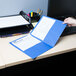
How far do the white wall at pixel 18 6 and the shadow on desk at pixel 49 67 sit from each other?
67 centimetres

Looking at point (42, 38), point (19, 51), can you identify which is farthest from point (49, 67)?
point (19, 51)

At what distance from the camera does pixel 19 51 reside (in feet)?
3.63

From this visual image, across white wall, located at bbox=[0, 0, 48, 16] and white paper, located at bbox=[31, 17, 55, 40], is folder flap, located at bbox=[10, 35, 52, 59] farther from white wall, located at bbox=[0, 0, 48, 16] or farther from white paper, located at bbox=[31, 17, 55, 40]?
white wall, located at bbox=[0, 0, 48, 16]

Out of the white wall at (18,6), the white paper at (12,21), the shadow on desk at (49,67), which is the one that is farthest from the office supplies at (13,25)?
the shadow on desk at (49,67)

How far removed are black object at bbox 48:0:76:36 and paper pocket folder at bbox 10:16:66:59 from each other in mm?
158

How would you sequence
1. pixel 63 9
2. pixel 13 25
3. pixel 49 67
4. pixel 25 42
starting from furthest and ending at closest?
pixel 49 67
pixel 63 9
pixel 13 25
pixel 25 42

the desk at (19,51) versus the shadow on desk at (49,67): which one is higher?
the desk at (19,51)

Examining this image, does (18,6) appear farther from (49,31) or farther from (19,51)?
(19,51)

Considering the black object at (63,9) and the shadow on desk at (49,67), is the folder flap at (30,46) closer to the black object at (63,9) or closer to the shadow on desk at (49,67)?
the black object at (63,9)

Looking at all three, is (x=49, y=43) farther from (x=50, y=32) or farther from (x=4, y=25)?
(x=4, y=25)

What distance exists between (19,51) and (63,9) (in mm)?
665

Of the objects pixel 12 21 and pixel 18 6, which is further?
pixel 18 6

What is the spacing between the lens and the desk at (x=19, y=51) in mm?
998

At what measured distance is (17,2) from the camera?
1649mm
